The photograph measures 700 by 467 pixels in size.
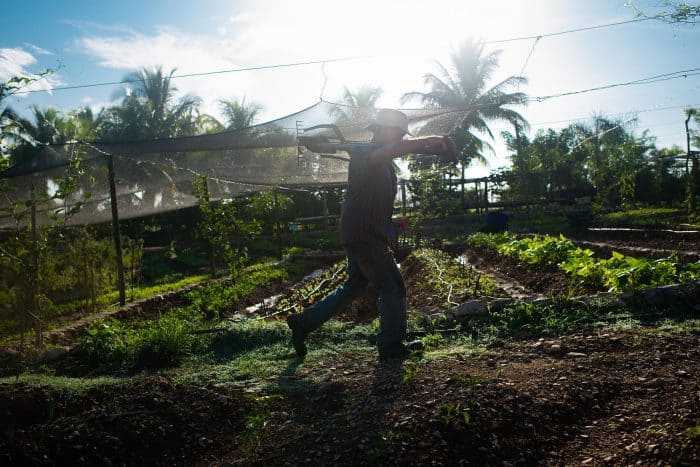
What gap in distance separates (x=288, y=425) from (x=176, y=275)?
33.7ft

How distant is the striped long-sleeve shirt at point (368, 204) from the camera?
3.66 meters

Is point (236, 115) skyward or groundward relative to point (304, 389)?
skyward

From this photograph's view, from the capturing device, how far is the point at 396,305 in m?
3.68

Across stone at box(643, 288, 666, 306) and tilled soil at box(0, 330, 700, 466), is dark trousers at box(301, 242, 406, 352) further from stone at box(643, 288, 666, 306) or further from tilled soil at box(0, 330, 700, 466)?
stone at box(643, 288, 666, 306)

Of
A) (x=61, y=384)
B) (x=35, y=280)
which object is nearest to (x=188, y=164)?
(x=35, y=280)

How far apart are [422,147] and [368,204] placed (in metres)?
0.56

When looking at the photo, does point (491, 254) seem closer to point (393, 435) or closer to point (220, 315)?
point (220, 315)

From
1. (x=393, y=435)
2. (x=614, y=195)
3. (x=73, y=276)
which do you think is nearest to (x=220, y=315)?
(x=73, y=276)

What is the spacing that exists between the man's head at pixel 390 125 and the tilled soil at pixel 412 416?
1573mm

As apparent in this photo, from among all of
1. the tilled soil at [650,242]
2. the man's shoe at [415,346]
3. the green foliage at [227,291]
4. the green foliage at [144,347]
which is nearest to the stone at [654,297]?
the man's shoe at [415,346]

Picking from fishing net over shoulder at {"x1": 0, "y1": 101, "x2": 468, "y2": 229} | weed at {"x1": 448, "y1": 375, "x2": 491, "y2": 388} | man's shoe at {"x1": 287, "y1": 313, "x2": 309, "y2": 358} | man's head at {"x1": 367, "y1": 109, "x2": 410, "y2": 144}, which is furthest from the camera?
fishing net over shoulder at {"x1": 0, "y1": 101, "x2": 468, "y2": 229}

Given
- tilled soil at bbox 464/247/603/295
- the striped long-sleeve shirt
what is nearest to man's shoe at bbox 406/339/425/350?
the striped long-sleeve shirt

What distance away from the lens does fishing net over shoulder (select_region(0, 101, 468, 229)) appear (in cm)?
882

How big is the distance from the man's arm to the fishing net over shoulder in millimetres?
5151
